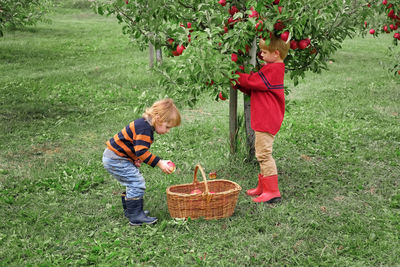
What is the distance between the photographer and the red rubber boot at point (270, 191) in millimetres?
4387

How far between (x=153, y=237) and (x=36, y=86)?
23.8 ft

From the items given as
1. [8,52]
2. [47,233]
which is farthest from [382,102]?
[8,52]

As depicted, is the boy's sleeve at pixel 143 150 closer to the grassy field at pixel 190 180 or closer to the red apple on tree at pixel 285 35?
the grassy field at pixel 190 180

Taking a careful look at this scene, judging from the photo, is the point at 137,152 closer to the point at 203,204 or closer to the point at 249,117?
the point at 203,204

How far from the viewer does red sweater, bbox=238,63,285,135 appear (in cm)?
417

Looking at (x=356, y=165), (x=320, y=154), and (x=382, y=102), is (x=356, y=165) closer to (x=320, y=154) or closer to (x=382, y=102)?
(x=320, y=154)

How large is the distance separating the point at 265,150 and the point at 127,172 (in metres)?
1.37

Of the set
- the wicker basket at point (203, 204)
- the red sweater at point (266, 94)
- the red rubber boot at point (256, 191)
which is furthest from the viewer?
the red rubber boot at point (256, 191)

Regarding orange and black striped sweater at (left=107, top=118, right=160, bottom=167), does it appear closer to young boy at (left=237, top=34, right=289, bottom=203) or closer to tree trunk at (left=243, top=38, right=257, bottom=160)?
young boy at (left=237, top=34, right=289, bottom=203)

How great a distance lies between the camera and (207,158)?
569 centimetres

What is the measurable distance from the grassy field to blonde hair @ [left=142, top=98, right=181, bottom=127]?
36.2 inches

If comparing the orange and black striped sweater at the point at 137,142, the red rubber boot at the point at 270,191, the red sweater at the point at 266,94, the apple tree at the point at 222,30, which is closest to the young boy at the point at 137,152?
the orange and black striped sweater at the point at 137,142

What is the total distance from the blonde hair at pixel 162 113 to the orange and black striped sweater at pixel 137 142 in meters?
0.06

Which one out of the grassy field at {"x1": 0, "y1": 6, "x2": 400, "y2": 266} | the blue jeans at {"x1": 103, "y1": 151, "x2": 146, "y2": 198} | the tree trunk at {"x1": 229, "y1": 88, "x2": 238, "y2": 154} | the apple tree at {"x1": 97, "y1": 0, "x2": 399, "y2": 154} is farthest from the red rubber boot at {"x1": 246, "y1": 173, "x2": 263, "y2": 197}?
the blue jeans at {"x1": 103, "y1": 151, "x2": 146, "y2": 198}
